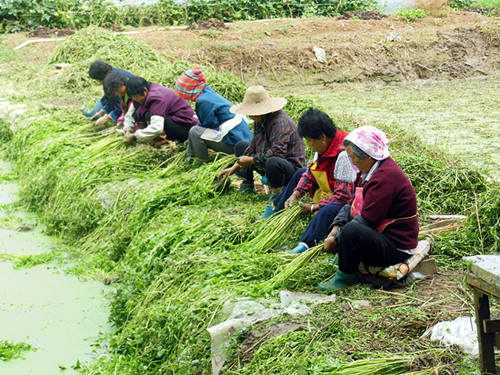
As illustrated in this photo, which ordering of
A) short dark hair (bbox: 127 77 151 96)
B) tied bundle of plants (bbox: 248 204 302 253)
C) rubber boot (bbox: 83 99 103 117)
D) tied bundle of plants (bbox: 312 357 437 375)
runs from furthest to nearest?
rubber boot (bbox: 83 99 103 117)
short dark hair (bbox: 127 77 151 96)
tied bundle of plants (bbox: 248 204 302 253)
tied bundle of plants (bbox: 312 357 437 375)

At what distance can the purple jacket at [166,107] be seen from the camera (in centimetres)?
631

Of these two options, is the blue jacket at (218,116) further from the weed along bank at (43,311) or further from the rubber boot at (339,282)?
the rubber boot at (339,282)

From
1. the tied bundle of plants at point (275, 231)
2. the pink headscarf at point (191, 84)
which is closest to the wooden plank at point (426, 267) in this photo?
the tied bundle of plants at point (275, 231)

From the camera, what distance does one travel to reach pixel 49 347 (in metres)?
4.05

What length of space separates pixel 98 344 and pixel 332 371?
6.26 ft

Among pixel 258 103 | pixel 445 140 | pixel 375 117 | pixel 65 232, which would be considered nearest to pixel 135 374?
pixel 258 103

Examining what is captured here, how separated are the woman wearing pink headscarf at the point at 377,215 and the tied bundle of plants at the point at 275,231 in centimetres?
74

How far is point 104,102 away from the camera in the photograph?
790 cm

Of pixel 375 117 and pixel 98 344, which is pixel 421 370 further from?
pixel 375 117

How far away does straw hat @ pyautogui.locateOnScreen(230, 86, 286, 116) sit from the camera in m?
4.99

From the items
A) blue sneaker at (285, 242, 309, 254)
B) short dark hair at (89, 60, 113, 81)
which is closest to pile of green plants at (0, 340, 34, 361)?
blue sneaker at (285, 242, 309, 254)

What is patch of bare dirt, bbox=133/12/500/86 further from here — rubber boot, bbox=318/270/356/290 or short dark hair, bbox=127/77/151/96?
rubber boot, bbox=318/270/356/290

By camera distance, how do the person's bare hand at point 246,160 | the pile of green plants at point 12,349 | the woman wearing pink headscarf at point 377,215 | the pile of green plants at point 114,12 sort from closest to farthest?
the woman wearing pink headscarf at point 377,215
the pile of green plants at point 12,349
the person's bare hand at point 246,160
the pile of green plants at point 114,12

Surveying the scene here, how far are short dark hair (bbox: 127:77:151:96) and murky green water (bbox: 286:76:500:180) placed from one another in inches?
121
